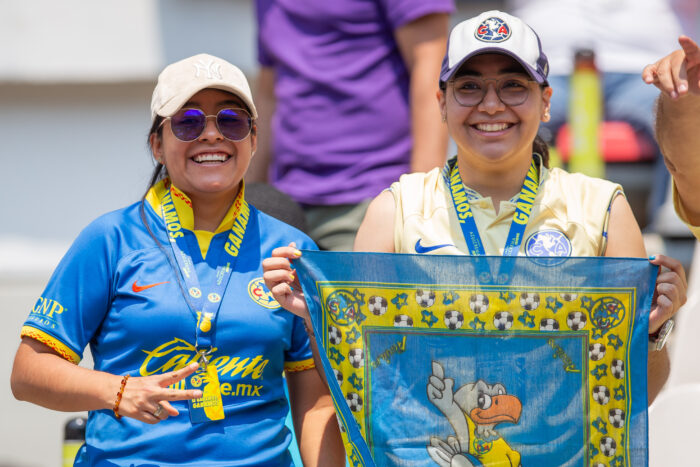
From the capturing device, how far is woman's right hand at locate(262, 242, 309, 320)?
286 cm

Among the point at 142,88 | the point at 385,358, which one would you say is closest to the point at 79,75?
the point at 142,88

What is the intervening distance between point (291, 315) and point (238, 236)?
0.95 ft

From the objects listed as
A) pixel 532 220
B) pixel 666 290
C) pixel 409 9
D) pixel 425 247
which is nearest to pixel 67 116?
pixel 409 9

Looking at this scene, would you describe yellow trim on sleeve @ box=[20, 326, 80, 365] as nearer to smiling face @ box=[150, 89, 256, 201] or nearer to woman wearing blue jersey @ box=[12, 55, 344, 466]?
woman wearing blue jersey @ box=[12, 55, 344, 466]

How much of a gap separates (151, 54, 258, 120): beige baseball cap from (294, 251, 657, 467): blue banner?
62 centimetres

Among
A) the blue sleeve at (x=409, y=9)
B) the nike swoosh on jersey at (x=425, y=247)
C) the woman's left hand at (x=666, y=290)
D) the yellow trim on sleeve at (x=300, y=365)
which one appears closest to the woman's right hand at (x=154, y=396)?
the yellow trim on sleeve at (x=300, y=365)

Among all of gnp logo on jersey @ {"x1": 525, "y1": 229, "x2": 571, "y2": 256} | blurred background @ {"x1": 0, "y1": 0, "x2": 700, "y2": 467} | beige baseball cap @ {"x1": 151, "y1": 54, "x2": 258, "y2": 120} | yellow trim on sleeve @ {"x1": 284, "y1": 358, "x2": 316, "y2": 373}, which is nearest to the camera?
gnp logo on jersey @ {"x1": 525, "y1": 229, "x2": 571, "y2": 256}

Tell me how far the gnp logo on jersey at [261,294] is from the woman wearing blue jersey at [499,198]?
0.31 ft

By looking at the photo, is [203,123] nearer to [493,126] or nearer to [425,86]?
[493,126]

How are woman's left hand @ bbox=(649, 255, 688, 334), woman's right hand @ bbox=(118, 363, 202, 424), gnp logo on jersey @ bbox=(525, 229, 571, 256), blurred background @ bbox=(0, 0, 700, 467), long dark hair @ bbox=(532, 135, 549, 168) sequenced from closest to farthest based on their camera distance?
woman's right hand @ bbox=(118, 363, 202, 424), woman's left hand @ bbox=(649, 255, 688, 334), gnp logo on jersey @ bbox=(525, 229, 571, 256), long dark hair @ bbox=(532, 135, 549, 168), blurred background @ bbox=(0, 0, 700, 467)

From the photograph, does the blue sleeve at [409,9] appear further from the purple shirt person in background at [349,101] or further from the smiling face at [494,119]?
the smiling face at [494,119]

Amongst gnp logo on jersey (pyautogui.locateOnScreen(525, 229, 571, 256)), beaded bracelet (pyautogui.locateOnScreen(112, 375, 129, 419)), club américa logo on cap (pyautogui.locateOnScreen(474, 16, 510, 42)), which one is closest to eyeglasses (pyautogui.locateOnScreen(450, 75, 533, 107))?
club américa logo on cap (pyautogui.locateOnScreen(474, 16, 510, 42))

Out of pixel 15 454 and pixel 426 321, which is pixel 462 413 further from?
pixel 15 454

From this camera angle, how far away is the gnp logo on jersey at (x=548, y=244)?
2881 millimetres
